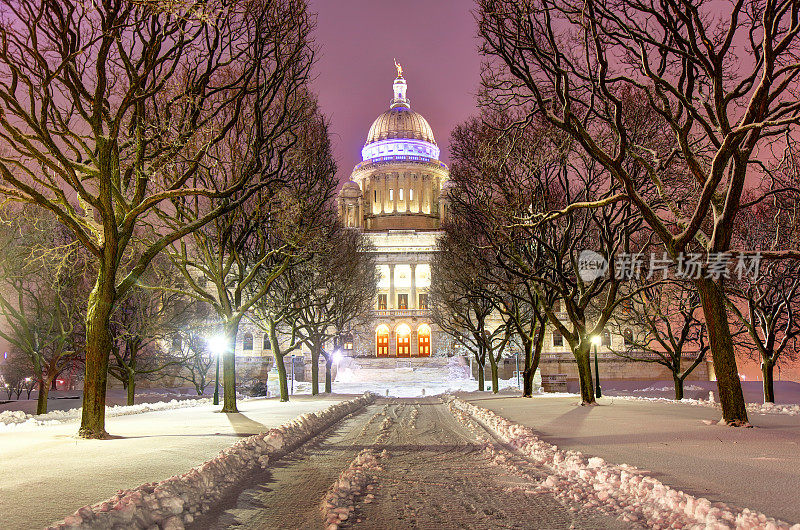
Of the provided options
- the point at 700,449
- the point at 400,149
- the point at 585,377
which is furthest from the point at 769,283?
the point at 400,149

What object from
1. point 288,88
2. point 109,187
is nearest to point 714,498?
point 109,187

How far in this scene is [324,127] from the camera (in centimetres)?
2466

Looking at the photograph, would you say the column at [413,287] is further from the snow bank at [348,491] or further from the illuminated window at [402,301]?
the snow bank at [348,491]

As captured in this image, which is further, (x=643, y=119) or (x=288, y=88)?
(x=643, y=119)

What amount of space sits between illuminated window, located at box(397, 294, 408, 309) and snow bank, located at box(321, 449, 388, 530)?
85.0m

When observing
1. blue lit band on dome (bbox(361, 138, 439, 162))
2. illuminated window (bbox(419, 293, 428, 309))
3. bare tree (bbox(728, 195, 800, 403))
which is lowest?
bare tree (bbox(728, 195, 800, 403))

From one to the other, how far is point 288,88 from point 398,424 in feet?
32.9

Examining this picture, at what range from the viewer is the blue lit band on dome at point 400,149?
387ft

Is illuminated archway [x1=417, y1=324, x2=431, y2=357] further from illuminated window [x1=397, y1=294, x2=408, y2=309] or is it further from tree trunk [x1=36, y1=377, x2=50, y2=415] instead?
tree trunk [x1=36, y1=377, x2=50, y2=415]

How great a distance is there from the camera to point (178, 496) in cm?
615

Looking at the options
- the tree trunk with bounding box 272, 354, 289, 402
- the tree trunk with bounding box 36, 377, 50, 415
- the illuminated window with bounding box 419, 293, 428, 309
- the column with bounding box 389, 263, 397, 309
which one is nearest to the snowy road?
the tree trunk with bounding box 272, 354, 289, 402

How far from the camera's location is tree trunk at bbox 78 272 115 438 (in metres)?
11.5

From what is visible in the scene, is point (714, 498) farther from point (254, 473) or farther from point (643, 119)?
point (643, 119)

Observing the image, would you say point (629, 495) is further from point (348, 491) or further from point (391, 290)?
point (391, 290)
